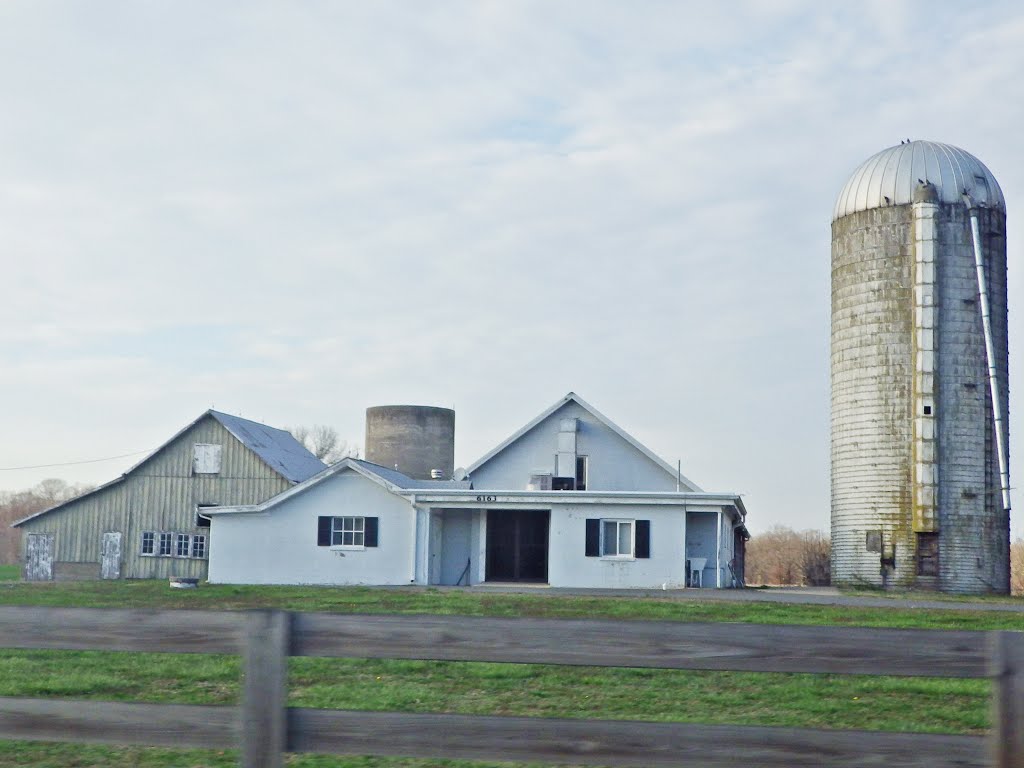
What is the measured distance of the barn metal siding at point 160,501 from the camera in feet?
144

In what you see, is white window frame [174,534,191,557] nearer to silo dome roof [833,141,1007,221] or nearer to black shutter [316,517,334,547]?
black shutter [316,517,334,547]

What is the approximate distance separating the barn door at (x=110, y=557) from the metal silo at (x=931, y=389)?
25.1m

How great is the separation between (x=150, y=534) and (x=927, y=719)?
38178 millimetres

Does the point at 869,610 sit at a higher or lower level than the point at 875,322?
lower

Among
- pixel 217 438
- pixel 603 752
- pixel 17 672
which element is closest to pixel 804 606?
pixel 17 672

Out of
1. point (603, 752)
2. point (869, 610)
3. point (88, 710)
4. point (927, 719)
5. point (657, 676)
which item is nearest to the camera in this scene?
point (603, 752)

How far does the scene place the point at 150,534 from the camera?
43.9 meters

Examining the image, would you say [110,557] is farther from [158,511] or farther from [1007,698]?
[1007,698]

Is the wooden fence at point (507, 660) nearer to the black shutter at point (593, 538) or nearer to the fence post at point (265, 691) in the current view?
the fence post at point (265, 691)

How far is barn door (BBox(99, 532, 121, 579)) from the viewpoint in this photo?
4366 centimetres

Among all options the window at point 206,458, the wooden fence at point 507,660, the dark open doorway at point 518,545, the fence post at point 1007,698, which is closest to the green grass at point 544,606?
the dark open doorway at point 518,545

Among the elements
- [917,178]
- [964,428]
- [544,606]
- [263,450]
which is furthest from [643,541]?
[263,450]

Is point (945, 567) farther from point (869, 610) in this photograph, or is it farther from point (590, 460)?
point (869, 610)

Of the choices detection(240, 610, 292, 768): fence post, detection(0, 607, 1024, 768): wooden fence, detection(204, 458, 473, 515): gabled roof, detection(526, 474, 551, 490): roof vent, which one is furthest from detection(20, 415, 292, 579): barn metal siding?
detection(240, 610, 292, 768): fence post
